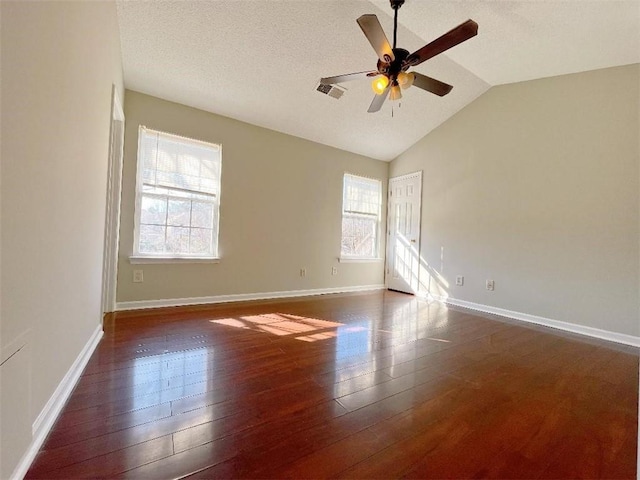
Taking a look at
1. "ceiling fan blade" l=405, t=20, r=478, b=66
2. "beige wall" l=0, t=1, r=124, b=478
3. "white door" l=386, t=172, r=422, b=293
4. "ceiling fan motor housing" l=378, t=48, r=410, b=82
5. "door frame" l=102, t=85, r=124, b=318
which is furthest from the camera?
"white door" l=386, t=172, r=422, b=293

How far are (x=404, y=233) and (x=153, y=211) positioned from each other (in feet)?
13.0

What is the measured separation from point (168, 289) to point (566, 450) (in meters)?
3.70

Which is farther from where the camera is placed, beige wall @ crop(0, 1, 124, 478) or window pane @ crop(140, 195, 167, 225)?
window pane @ crop(140, 195, 167, 225)

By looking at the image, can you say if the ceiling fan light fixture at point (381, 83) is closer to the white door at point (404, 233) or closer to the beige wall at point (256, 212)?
the beige wall at point (256, 212)

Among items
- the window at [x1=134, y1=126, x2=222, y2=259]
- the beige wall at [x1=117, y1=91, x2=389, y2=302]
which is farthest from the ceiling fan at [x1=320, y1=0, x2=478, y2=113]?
the window at [x1=134, y1=126, x2=222, y2=259]

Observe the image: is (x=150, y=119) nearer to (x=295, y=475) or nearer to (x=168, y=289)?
(x=168, y=289)

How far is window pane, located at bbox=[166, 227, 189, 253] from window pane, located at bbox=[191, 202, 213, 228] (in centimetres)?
16

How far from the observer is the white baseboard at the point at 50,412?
102 centimetres

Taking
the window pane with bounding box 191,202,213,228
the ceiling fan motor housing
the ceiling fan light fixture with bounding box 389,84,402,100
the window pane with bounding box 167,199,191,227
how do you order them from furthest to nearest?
1. the window pane with bounding box 191,202,213,228
2. the window pane with bounding box 167,199,191,227
3. the ceiling fan light fixture with bounding box 389,84,402,100
4. the ceiling fan motor housing

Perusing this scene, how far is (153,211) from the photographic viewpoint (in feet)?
11.0

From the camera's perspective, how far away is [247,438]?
1226mm

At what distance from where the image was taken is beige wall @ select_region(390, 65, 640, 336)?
9.36 feet

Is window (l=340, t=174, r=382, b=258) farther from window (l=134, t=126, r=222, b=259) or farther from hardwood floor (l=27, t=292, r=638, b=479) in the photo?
hardwood floor (l=27, t=292, r=638, b=479)

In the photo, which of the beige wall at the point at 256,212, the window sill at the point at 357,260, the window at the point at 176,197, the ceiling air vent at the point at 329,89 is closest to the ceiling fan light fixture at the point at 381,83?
the ceiling air vent at the point at 329,89
